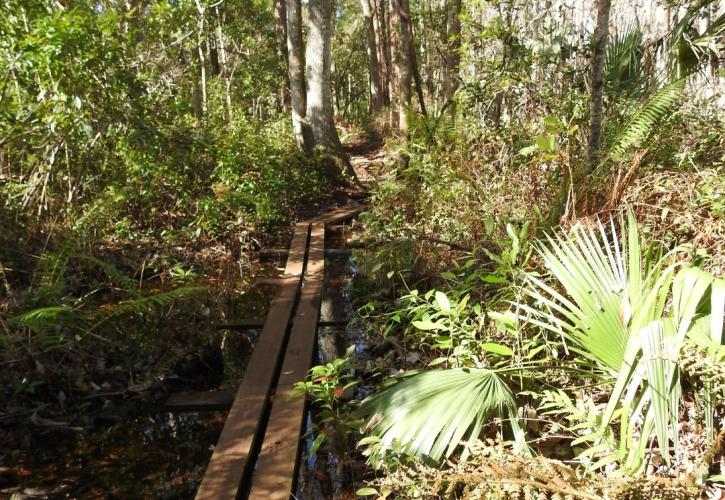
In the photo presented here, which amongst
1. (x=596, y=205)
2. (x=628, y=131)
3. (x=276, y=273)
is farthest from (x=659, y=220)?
(x=276, y=273)

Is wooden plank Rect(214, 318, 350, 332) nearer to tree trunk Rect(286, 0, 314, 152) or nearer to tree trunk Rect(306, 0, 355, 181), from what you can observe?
tree trunk Rect(306, 0, 355, 181)

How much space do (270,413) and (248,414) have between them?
0.45 feet

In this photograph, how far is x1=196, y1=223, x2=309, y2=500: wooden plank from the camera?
2695 mm

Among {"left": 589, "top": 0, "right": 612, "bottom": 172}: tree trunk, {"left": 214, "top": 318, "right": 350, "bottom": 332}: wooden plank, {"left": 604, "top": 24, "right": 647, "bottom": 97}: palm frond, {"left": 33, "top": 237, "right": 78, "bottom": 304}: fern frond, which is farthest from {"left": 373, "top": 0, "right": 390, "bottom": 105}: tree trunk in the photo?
{"left": 33, "top": 237, "right": 78, "bottom": 304}: fern frond

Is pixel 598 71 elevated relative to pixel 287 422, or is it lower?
elevated

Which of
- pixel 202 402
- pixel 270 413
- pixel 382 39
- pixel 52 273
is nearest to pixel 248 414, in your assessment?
pixel 270 413

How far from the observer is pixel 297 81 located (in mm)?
10930

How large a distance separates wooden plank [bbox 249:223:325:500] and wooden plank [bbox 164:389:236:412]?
16.2 inches

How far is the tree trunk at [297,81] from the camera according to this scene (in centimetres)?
1071

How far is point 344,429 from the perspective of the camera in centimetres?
306

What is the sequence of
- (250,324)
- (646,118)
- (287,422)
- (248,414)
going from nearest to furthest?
(287,422) → (248,414) → (250,324) → (646,118)

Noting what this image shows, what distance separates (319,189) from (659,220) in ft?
22.2

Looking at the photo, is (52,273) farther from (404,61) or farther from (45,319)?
(404,61)

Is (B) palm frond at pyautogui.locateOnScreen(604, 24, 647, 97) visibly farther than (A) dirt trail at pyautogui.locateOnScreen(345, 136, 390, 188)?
No
